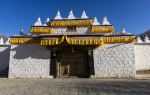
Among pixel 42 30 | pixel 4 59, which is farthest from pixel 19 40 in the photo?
pixel 4 59

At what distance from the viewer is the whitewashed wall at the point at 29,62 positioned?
1903 centimetres

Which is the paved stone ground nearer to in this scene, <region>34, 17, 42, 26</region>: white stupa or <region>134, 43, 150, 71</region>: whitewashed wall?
<region>34, 17, 42, 26</region>: white stupa

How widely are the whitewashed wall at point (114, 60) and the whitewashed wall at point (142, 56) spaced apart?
5105mm

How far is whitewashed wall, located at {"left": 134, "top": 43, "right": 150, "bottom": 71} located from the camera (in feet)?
76.7

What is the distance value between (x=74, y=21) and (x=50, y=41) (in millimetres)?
3864

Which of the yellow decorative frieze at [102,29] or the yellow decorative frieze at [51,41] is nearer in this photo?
the yellow decorative frieze at [51,41]

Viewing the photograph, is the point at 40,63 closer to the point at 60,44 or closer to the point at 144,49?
the point at 60,44

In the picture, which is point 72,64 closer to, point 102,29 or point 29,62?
point 29,62

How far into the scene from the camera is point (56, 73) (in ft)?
62.0

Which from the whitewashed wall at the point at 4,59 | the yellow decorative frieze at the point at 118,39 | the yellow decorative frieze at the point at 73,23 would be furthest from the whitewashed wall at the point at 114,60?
the whitewashed wall at the point at 4,59

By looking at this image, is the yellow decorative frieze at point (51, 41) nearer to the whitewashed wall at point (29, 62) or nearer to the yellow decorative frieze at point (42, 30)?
the whitewashed wall at point (29, 62)

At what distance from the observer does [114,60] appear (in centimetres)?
1880

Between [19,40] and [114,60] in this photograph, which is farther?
[19,40]

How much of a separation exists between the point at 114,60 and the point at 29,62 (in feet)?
25.4
